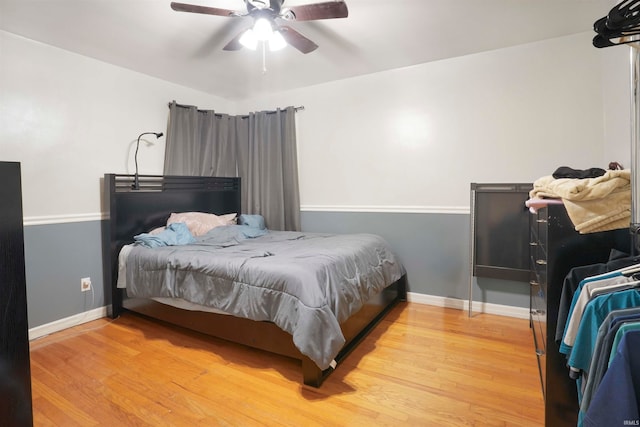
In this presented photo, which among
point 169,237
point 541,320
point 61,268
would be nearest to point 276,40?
point 169,237

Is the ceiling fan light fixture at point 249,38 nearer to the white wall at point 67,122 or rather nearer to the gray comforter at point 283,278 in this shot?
the gray comforter at point 283,278

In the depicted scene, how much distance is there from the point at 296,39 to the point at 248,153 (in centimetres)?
207

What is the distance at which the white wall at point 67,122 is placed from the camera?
2.53 meters

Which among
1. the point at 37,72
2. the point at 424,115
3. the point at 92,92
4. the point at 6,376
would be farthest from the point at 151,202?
the point at 424,115

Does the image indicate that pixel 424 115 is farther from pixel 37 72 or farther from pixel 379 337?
pixel 37 72

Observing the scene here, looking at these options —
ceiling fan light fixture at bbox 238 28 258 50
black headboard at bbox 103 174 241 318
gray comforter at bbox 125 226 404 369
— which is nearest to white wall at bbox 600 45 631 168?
gray comforter at bbox 125 226 404 369

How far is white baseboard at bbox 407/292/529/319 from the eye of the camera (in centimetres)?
290

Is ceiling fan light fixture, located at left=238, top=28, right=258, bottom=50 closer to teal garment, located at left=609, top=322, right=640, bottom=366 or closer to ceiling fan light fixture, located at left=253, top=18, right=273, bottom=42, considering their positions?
ceiling fan light fixture, located at left=253, top=18, right=273, bottom=42

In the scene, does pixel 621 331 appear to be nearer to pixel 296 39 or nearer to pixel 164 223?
pixel 296 39

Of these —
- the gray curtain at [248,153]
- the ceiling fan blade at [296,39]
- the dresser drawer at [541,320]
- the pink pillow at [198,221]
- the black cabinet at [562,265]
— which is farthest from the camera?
the gray curtain at [248,153]

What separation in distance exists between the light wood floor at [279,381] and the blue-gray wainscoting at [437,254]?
0.36 meters

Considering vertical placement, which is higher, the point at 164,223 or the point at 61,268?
the point at 164,223

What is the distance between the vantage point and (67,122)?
111 inches

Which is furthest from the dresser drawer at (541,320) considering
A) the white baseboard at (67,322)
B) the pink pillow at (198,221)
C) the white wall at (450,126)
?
the white baseboard at (67,322)
